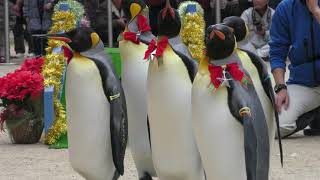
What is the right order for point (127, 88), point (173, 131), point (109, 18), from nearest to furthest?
point (173, 131)
point (127, 88)
point (109, 18)

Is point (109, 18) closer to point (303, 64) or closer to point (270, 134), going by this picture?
point (303, 64)

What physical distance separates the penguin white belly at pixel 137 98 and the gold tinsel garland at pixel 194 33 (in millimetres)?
2849

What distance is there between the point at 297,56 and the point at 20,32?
29.2ft

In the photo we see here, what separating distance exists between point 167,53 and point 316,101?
3.36m

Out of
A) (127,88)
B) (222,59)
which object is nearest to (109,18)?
(127,88)

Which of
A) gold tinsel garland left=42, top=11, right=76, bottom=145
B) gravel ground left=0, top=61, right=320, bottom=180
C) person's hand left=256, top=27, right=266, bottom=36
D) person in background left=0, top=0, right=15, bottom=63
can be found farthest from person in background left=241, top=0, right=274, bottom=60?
gold tinsel garland left=42, top=11, right=76, bottom=145

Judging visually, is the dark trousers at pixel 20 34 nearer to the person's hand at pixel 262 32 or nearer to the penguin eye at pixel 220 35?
the person's hand at pixel 262 32

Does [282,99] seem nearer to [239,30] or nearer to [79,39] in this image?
[239,30]

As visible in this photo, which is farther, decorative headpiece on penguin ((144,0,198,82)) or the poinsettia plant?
the poinsettia plant

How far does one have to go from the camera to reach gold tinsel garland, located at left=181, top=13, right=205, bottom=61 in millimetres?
7977

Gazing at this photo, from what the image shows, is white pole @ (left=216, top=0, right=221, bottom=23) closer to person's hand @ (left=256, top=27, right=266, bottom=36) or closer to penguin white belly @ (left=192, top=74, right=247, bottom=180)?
person's hand @ (left=256, top=27, right=266, bottom=36)

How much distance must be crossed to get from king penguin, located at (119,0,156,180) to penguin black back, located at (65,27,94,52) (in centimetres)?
46

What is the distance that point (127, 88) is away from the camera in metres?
5.12

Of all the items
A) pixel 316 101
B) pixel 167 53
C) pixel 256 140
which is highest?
pixel 167 53
